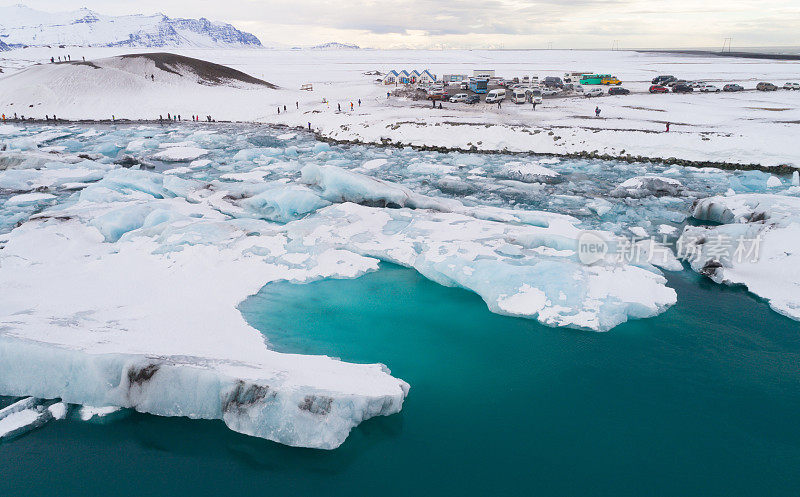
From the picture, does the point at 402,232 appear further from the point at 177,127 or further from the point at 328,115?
the point at 177,127

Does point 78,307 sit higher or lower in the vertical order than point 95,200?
lower

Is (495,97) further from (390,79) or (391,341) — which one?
(391,341)

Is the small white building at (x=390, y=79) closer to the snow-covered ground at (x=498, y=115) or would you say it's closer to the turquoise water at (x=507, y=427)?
the snow-covered ground at (x=498, y=115)

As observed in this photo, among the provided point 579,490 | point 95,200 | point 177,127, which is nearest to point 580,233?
point 579,490

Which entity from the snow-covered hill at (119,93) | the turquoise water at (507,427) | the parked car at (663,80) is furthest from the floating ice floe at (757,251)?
the parked car at (663,80)

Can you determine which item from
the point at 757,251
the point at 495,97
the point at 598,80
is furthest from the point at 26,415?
the point at 598,80

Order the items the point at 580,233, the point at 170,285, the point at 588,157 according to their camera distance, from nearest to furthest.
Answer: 1. the point at 170,285
2. the point at 580,233
3. the point at 588,157
